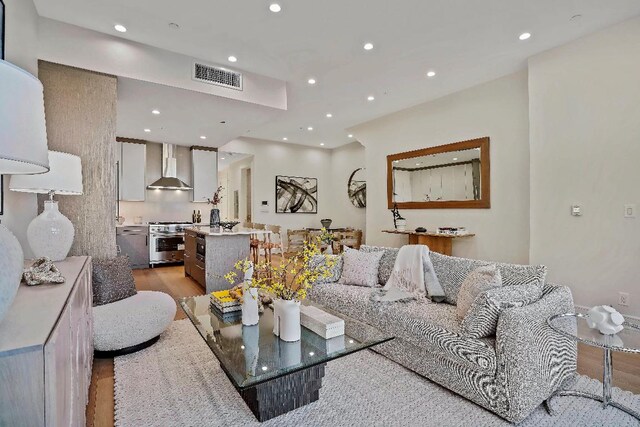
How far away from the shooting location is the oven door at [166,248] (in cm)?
652

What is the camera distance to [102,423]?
6.00 feet

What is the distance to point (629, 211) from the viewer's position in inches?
124

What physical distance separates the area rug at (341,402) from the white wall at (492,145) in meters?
2.55

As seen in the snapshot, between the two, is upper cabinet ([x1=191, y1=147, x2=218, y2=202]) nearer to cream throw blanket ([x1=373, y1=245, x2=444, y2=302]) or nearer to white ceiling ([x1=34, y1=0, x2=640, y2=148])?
white ceiling ([x1=34, y1=0, x2=640, y2=148])

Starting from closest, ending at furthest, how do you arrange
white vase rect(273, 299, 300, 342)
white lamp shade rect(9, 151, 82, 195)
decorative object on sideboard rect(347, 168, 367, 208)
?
1. white vase rect(273, 299, 300, 342)
2. white lamp shade rect(9, 151, 82, 195)
3. decorative object on sideboard rect(347, 168, 367, 208)

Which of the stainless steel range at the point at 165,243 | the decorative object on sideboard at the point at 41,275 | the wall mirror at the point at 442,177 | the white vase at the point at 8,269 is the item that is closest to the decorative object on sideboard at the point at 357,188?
the wall mirror at the point at 442,177

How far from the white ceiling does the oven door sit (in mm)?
4005

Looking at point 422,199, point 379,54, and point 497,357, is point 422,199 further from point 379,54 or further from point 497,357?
point 497,357

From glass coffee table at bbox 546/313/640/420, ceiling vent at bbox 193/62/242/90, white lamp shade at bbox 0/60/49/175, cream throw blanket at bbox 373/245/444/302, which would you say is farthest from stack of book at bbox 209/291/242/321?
ceiling vent at bbox 193/62/242/90

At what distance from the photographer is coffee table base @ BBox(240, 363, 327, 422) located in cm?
182

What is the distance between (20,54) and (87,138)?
3.14 feet

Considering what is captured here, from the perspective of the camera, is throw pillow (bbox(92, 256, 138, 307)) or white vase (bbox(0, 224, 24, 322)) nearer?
white vase (bbox(0, 224, 24, 322))

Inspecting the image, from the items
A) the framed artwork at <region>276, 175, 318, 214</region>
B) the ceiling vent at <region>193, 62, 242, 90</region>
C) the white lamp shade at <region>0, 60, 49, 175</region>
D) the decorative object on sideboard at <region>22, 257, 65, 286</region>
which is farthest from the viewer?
the framed artwork at <region>276, 175, 318, 214</region>

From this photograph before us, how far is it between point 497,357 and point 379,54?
3.38m
